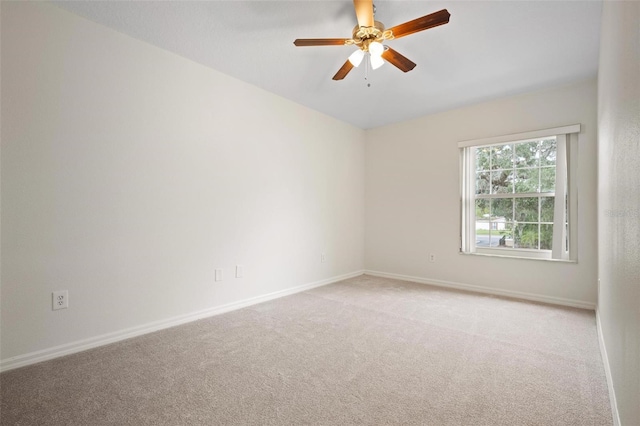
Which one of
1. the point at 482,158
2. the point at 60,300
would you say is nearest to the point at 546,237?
the point at 482,158

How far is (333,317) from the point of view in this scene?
2.90 meters

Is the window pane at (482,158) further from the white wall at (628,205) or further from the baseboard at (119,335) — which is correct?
the baseboard at (119,335)

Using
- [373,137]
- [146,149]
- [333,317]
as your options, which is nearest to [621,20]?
[333,317]

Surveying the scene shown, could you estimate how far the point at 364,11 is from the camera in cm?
197

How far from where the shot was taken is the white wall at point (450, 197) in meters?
3.21

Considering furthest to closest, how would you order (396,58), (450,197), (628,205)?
(450,197)
(396,58)
(628,205)

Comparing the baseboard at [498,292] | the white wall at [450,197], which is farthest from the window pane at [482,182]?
the baseboard at [498,292]

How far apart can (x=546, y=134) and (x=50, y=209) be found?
188 inches

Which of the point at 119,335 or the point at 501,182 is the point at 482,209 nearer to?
the point at 501,182

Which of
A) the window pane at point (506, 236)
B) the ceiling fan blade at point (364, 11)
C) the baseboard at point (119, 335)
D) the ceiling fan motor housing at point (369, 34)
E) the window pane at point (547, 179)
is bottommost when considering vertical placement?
the baseboard at point (119, 335)

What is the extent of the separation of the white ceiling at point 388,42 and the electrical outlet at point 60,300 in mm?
2051

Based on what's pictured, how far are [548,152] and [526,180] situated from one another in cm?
39

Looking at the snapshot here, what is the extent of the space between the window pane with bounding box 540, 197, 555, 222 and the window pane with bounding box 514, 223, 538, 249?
Answer: 14cm

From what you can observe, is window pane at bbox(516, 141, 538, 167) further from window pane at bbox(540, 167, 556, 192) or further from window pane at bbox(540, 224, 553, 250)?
window pane at bbox(540, 224, 553, 250)
